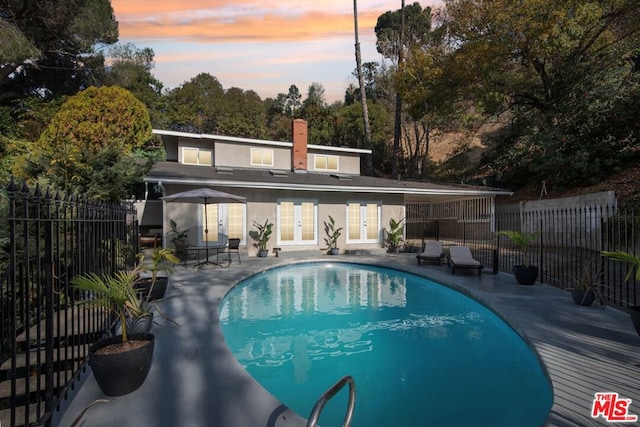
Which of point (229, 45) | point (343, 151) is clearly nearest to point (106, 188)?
point (229, 45)

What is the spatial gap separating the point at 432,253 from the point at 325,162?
10.4 metres

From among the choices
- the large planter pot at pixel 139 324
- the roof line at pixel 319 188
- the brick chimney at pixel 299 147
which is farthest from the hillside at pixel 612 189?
the brick chimney at pixel 299 147

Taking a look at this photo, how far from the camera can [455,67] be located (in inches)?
832

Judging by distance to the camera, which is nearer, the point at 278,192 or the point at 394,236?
the point at 278,192

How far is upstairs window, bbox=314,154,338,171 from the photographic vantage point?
21.7m

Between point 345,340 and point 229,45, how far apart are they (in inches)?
394

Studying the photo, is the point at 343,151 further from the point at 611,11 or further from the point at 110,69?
the point at 110,69

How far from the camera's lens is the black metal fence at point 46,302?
8.54 feet

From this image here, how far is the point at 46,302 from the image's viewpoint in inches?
126

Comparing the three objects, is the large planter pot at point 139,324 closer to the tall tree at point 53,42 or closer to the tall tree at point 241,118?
the tall tree at point 53,42

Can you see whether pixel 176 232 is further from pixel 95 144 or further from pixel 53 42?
pixel 53 42

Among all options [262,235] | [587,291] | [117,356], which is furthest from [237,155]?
[117,356]

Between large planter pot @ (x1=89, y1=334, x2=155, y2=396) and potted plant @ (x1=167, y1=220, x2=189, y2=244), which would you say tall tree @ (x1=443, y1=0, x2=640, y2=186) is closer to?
potted plant @ (x1=167, y1=220, x2=189, y2=244)

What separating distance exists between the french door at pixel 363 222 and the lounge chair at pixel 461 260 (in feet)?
22.0
